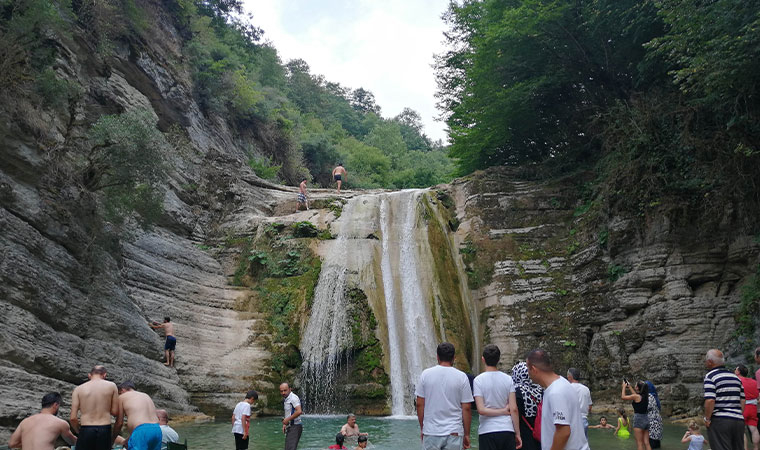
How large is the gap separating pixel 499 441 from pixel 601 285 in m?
13.1

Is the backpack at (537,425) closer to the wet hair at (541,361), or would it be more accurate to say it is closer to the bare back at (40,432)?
the wet hair at (541,361)

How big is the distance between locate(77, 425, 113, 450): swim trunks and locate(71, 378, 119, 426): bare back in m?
0.05

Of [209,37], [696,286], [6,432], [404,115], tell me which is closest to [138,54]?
[209,37]

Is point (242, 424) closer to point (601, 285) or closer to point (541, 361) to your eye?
point (541, 361)

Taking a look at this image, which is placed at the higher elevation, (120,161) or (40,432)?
(120,161)

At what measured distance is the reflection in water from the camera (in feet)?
31.9

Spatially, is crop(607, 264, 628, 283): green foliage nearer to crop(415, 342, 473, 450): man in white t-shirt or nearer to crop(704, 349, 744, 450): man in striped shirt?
crop(704, 349, 744, 450): man in striped shirt

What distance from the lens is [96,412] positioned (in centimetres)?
604

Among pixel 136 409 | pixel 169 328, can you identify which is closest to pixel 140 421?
pixel 136 409

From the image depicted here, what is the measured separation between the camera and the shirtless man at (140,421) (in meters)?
5.76

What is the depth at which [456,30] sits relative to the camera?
2691 centimetres

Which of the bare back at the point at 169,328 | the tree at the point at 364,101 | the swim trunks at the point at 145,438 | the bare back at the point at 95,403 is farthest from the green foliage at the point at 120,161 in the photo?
the tree at the point at 364,101

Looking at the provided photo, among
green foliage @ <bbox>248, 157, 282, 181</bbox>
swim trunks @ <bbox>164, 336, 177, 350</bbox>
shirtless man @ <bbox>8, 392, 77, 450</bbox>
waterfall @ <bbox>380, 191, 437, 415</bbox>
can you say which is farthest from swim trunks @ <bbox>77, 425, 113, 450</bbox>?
green foliage @ <bbox>248, 157, 282, 181</bbox>

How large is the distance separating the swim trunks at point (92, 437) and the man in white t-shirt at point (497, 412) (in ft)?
13.1
